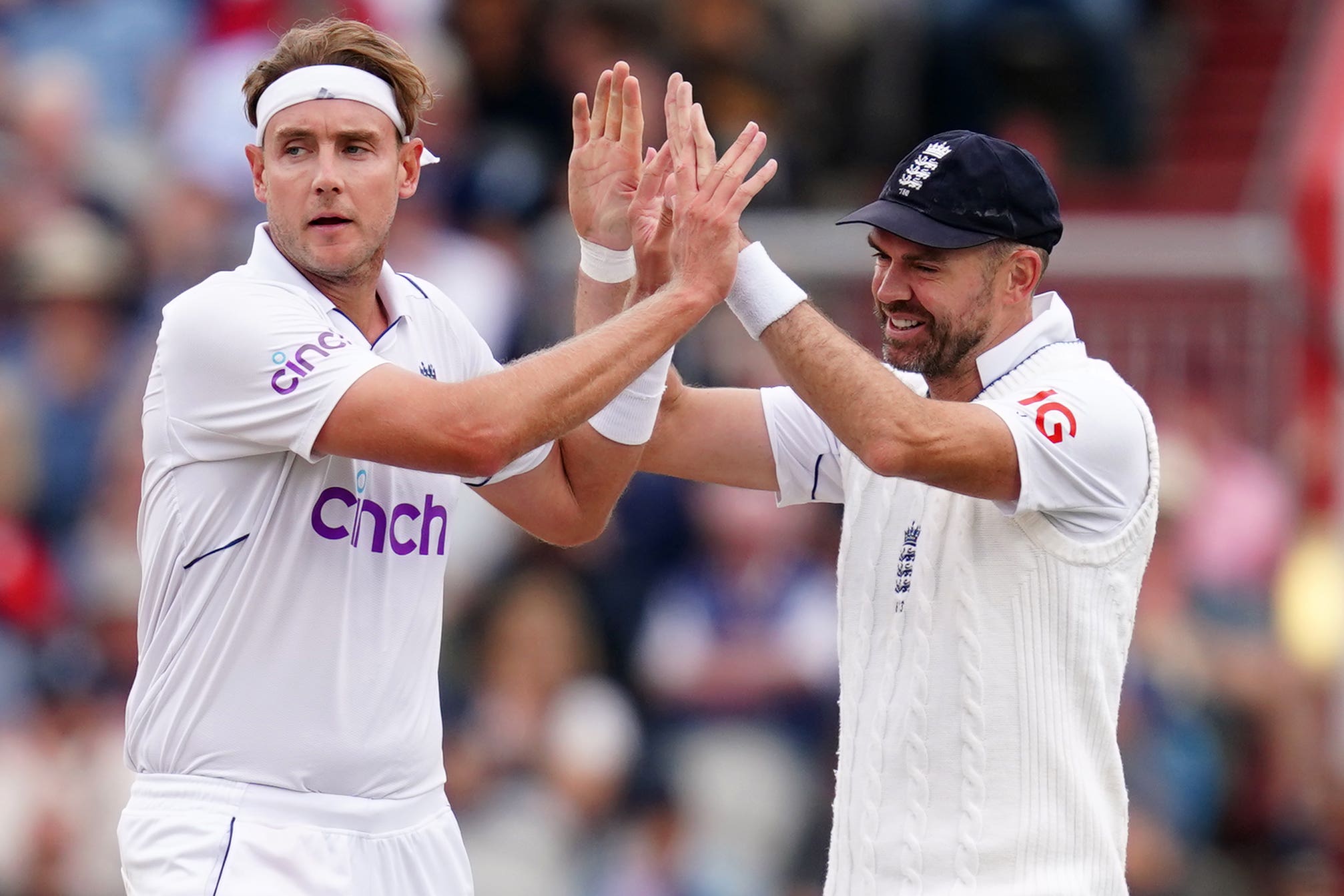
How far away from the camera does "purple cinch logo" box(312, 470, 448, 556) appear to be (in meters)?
4.75

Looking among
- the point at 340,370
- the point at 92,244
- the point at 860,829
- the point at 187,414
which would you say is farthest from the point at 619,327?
the point at 92,244

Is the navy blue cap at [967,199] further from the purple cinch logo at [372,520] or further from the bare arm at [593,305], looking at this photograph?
the purple cinch logo at [372,520]

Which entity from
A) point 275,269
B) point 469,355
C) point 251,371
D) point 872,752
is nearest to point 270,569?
point 251,371

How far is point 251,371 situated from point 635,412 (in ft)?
3.48

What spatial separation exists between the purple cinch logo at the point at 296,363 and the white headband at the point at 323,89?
618 mm

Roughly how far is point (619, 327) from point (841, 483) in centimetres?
96

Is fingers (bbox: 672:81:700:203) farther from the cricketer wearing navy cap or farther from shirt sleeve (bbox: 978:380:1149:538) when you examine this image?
shirt sleeve (bbox: 978:380:1149:538)

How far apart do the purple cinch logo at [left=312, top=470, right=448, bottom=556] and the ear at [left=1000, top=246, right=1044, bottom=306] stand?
1.50 m

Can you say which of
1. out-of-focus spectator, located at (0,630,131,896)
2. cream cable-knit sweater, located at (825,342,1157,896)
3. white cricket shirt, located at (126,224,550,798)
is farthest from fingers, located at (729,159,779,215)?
out-of-focus spectator, located at (0,630,131,896)

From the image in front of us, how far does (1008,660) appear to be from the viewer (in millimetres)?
4828

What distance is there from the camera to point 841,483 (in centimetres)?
545

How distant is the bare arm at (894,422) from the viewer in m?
4.75

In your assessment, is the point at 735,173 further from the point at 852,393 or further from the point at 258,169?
the point at 258,169

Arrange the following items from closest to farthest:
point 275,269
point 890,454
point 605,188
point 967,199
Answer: point 890,454 → point 275,269 → point 967,199 → point 605,188
